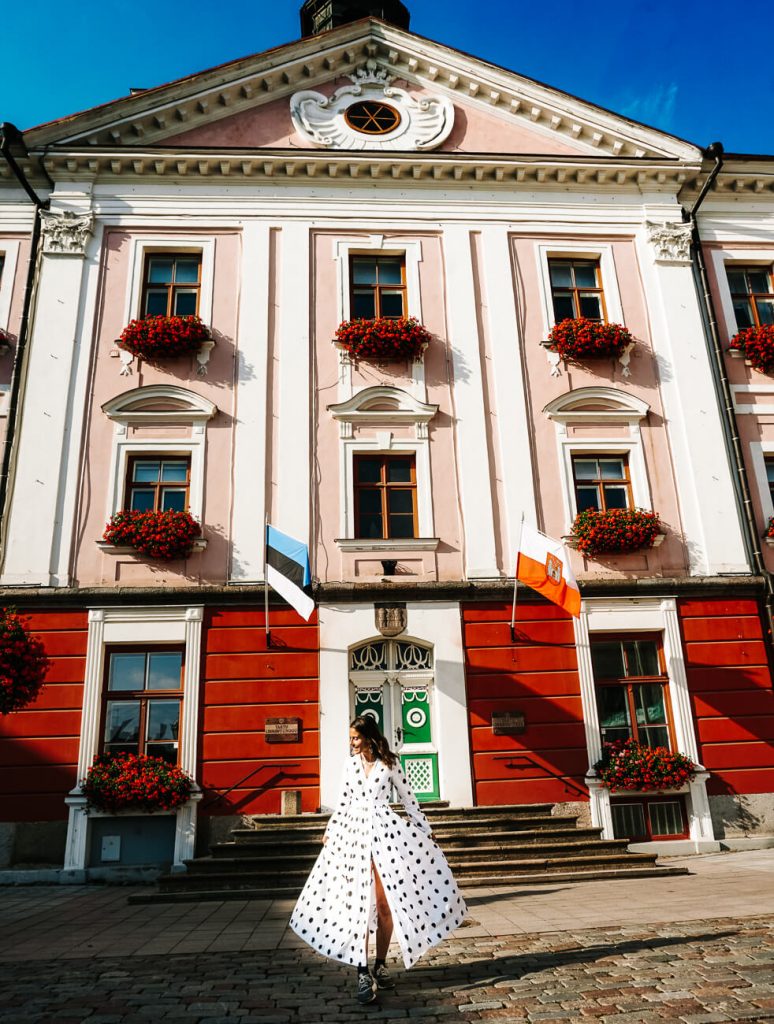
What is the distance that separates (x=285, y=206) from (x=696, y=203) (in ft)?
28.0

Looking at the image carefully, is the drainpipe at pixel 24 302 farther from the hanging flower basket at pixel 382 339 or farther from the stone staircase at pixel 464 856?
the stone staircase at pixel 464 856

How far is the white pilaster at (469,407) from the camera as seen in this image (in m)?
14.1

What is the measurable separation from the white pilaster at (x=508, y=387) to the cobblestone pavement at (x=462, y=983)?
7.93 m

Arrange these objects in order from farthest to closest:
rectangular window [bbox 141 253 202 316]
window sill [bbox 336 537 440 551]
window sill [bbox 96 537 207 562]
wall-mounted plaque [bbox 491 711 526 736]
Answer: rectangular window [bbox 141 253 202 316] < window sill [bbox 336 537 440 551] < window sill [bbox 96 537 207 562] < wall-mounted plaque [bbox 491 711 526 736]

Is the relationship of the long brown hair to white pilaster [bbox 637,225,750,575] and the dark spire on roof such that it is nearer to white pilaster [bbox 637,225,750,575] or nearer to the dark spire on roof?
white pilaster [bbox 637,225,750,575]

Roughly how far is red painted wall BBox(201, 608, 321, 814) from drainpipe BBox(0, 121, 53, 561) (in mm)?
4389

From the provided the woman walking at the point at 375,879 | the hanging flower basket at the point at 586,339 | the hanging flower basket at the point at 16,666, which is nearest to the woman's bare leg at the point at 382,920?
the woman walking at the point at 375,879

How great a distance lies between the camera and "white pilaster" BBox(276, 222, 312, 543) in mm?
14094

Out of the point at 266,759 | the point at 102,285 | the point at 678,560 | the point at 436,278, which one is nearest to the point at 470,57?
the point at 436,278

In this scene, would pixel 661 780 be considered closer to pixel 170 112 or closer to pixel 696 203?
pixel 696 203

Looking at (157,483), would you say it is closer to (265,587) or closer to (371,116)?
(265,587)

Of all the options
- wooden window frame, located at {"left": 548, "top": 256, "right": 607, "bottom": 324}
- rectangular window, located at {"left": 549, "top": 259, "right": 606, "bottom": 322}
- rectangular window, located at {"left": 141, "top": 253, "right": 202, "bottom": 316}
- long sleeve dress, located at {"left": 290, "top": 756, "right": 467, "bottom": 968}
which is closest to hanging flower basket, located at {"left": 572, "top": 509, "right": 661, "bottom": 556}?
wooden window frame, located at {"left": 548, "top": 256, "right": 607, "bottom": 324}

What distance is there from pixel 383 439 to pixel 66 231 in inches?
291

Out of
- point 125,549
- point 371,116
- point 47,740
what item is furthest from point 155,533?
point 371,116
